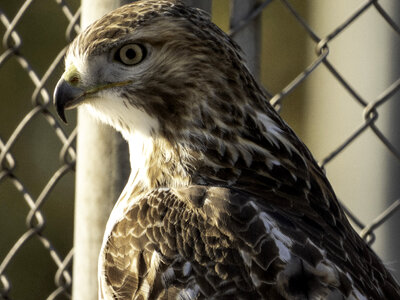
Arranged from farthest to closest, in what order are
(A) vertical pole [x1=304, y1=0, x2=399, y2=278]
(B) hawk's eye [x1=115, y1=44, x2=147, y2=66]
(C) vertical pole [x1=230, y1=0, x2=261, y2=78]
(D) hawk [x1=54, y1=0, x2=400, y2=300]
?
(A) vertical pole [x1=304, y1=0, x2=399, y2=278] < (C) vertical pole [x1=230, y1=0, x2=261, y2=78] < (B) hawk's eye [x1=115, y1=44, x2=147, y2=66] < (D) hawk [x1=54, y1=0, x2=400, y2=300]

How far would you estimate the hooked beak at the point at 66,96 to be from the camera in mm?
2713

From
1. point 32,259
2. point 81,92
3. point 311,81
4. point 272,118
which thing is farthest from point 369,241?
point 32,259

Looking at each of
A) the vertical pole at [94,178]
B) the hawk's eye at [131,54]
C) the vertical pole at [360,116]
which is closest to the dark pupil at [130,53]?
the hawk's eye at [131,54]

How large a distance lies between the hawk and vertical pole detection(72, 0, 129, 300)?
0.05m

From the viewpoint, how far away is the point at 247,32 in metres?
3.02

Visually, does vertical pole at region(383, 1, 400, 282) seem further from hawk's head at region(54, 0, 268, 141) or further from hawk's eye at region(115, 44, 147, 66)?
hawk's eye at region(115, 44, 147, 66)

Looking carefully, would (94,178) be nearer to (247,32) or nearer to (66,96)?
(66,96)

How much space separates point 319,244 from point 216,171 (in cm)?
38

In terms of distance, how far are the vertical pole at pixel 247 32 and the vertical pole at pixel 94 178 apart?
1.44ft

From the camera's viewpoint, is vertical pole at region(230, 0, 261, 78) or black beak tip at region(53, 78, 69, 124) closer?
Result: black beak tip at region(53, 78, 69, 124)

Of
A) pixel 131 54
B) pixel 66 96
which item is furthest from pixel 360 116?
pixel 66 96

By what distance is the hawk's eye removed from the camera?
2705 millimetres

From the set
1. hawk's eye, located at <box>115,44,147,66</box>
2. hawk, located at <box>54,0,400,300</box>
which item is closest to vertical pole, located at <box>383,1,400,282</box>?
hawk, located at <box>54,0,400,300</box>

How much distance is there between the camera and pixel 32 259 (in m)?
6.68
